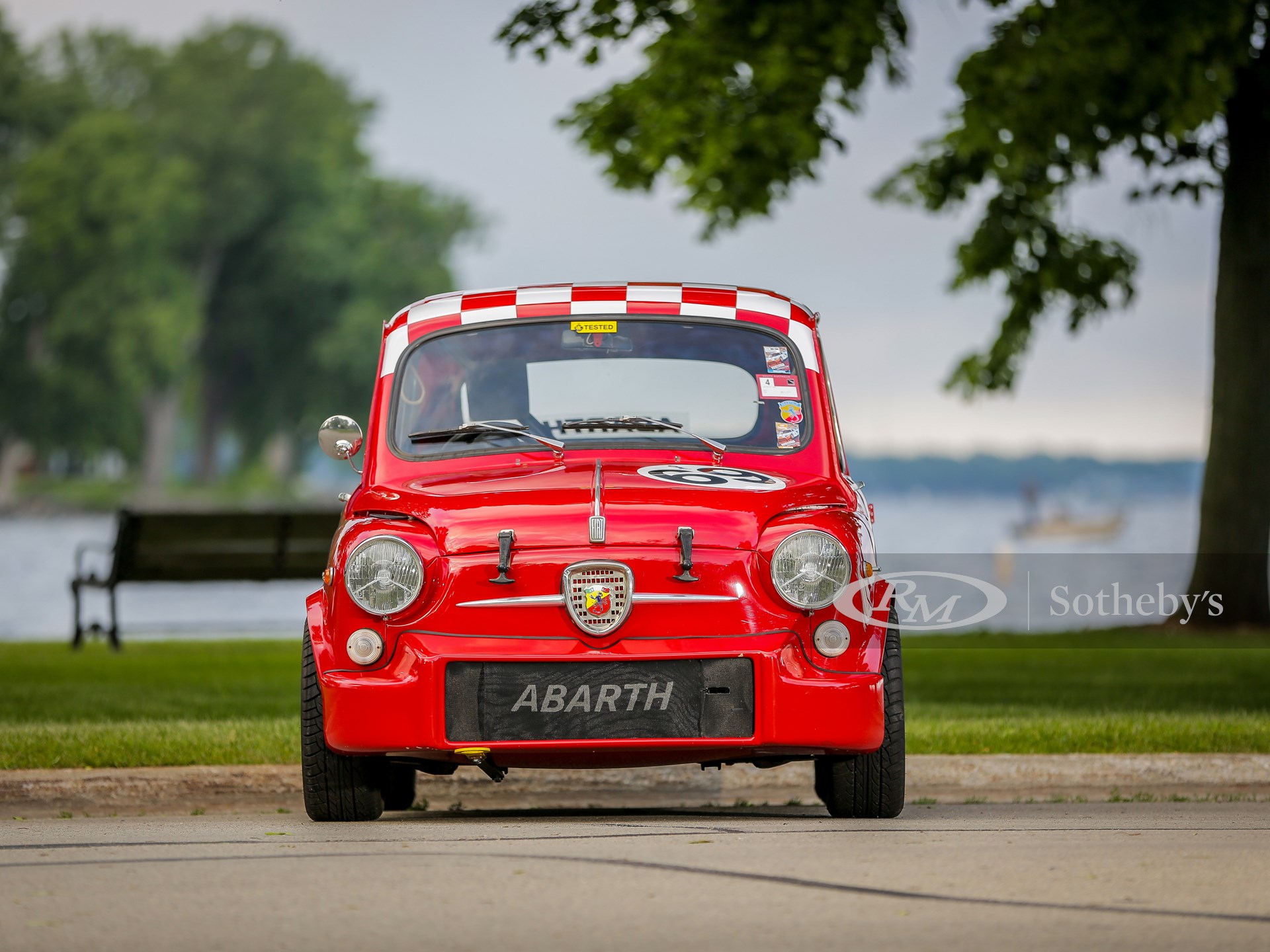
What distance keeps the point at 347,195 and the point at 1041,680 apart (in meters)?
57.9

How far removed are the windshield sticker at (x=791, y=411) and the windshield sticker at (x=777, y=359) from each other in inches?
5.7

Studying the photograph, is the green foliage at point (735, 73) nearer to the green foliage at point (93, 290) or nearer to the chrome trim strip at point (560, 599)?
the chrome trim strip at point (560, 599)

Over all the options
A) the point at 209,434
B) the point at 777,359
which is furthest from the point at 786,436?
the point at 209,434

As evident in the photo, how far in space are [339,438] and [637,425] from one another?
1074mm

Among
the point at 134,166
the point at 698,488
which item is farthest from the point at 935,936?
the point at 134,166

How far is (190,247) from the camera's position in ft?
214

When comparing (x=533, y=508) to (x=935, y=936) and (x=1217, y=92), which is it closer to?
(x=935, y=936)

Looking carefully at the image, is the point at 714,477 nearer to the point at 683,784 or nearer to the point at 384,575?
the point at 384,575

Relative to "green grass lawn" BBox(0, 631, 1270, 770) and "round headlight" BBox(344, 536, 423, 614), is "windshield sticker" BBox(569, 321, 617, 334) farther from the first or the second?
"green grass lawn" BBox(0, 631, 1270, 770)

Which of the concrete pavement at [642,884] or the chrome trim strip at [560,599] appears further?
the chrome trim strip at [560,599]

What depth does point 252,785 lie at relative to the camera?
7352 millimetres

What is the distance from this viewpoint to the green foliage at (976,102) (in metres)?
15.4

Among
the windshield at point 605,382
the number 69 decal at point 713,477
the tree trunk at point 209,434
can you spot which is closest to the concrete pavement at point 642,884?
the number 69 decal at point 713,477

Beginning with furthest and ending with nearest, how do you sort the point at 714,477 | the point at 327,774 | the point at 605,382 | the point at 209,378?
1. the point at 209,378
2. the point at 605,382
3. the point at 327,774
4. the point at 714,477
